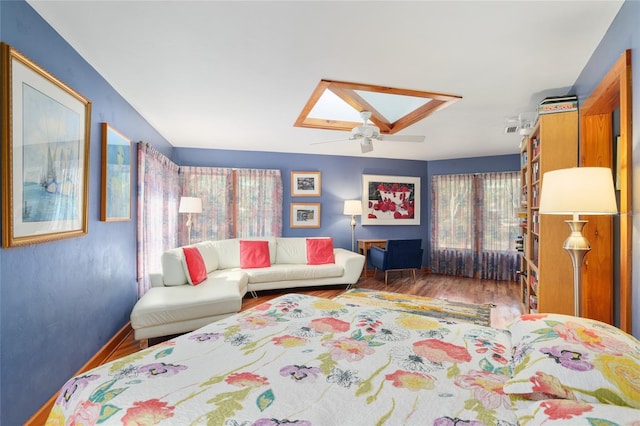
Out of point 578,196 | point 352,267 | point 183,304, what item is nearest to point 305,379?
point 578,196

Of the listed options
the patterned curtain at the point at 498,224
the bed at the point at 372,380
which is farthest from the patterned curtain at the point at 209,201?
the patterned curtain at the point at 498,224

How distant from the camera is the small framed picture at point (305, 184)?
5625 millimetres

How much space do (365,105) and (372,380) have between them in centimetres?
284

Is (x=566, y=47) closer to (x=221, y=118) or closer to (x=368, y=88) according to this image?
(x=368, y=88)

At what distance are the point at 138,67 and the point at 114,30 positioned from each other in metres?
0.48

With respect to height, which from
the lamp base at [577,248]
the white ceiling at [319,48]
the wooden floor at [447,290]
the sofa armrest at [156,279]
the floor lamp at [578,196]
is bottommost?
the wooden floor at [447,290]

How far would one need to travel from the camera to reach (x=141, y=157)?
3.26 m

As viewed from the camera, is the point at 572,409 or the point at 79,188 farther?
the point at 79,188

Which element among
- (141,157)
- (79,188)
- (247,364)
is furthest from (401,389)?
(141,157)

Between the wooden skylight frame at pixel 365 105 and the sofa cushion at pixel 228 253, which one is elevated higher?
the wooden skylight frame at pixel 365 105

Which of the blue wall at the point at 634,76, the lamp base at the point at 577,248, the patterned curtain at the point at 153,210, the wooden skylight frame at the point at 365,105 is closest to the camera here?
the blue wall at the point at 634,76

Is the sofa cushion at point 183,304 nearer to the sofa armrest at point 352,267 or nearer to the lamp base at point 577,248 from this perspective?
the sofa armrest at point 352,267

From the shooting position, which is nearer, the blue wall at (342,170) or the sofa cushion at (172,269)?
the sofa cushion at (172,269)

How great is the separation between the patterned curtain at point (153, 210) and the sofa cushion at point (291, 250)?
1.68 m
